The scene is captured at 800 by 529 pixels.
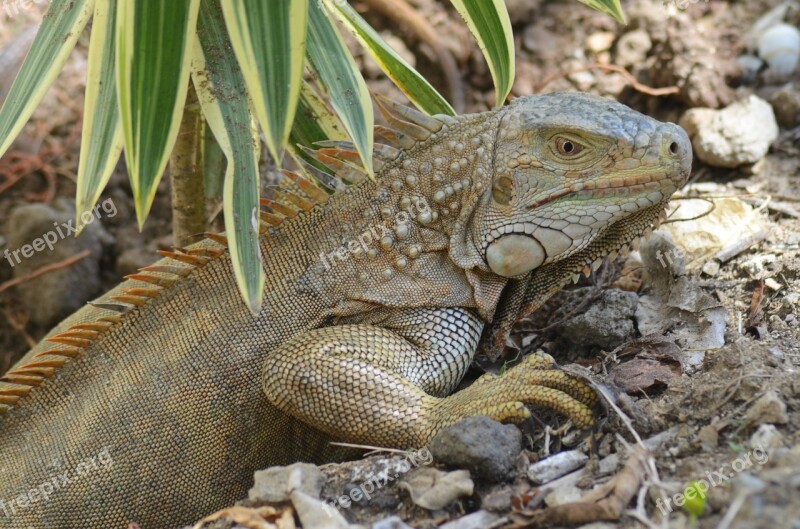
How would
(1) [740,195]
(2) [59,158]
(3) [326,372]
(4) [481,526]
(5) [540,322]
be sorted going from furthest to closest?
1. (2) [59,158]
2. (1) [740,195]
3. (5) [540,322]
4. (3) [326,372]
5. (4) [481,526]

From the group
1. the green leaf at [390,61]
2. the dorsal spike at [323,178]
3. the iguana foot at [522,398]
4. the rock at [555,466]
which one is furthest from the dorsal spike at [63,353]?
the rock at [555,466]

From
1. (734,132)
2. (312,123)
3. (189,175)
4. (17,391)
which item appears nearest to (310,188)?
(312,123)

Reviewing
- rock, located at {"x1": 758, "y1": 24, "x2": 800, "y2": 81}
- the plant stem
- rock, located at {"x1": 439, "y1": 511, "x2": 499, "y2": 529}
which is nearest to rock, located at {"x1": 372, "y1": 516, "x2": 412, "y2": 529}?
rock, located at {"x1": 439, "y1": 511, "x2": 499, "y2": 529}

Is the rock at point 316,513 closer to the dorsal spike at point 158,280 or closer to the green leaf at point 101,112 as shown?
the dorsal spike at point 158,280

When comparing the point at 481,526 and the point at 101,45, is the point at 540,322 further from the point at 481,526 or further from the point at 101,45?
the point at 101,45

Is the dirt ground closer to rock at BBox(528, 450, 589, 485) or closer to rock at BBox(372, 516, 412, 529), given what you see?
rock at BBox(528, 450, 589, 485)

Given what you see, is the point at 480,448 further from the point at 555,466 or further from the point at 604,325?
the point at 604,325

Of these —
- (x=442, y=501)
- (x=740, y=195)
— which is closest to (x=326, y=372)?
(x=442, y=501)
